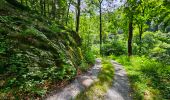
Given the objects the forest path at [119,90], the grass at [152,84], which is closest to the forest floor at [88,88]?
the forest path at [119,90]

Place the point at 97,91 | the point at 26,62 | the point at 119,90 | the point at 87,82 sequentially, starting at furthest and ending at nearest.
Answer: the point at 87,82, the point at 119,90, the point at 97,91, the point at 26,62

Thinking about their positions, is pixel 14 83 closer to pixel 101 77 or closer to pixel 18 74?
pixel 18 74

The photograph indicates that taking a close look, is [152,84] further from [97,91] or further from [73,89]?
[73,89]

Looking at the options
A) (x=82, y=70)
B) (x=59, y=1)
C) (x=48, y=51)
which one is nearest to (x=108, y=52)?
(x=59, y=1)

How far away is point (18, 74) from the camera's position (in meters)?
8.56

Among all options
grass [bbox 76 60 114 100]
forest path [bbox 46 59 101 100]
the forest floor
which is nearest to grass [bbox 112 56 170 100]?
the forest floor

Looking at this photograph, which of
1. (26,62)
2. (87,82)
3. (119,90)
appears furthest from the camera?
(87,82)

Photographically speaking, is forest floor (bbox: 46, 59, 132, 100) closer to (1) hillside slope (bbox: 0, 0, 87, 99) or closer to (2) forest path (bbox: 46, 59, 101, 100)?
(2) forest path (bbox: 46, 59, 101, 100)

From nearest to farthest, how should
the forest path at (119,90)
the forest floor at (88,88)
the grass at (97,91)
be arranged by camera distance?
the forest floor at (88,88)
the grass at (97,91)
the forest path at (119,90)

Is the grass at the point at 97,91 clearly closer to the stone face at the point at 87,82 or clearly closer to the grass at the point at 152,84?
the stone face at the point at 87,82

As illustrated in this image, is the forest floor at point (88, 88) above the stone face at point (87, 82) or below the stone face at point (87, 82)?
below

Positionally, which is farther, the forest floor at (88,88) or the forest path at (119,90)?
the forest path at (119,90)

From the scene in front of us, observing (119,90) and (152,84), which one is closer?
(119,90)

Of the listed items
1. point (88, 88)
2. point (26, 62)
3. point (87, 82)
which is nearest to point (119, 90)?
point (88, 88)
